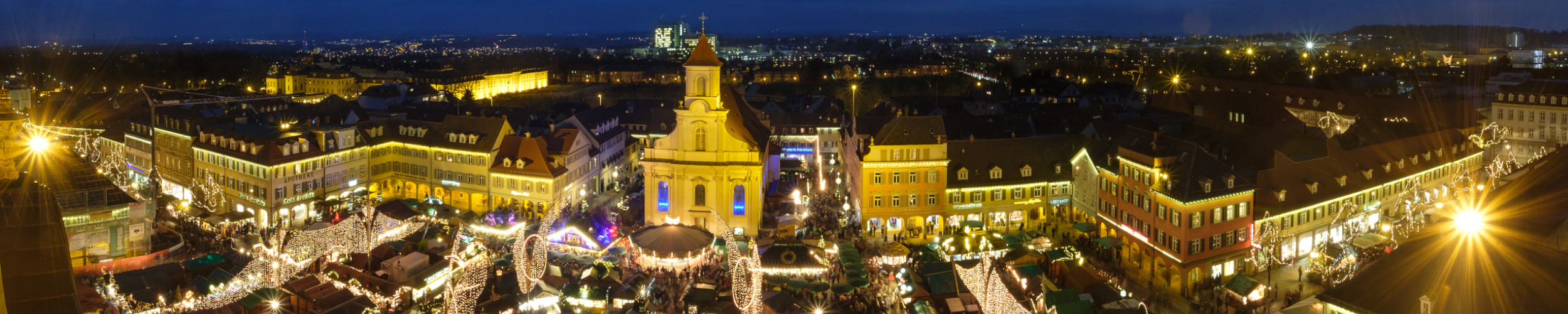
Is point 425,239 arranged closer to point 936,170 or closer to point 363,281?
point 363,281

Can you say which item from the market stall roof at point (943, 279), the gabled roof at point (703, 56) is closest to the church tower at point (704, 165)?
the gabled roof at point (703, 56)

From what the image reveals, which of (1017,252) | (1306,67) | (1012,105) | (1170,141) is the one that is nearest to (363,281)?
(1017,252)

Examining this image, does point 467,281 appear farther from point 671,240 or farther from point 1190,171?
point 1190,171

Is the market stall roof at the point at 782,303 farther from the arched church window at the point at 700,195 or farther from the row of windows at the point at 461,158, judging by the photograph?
the row of windows at the point at 461,158

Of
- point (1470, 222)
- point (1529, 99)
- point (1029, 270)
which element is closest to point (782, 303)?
point (1029, 270)

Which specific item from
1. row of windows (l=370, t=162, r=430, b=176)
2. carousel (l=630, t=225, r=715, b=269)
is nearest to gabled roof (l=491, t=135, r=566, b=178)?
row of windows (l=370, t=162, r=430, b=176)

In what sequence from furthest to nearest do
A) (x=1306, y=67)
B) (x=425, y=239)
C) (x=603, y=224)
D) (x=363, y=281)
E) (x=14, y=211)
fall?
(x=1306, y=67)
(x=603, y=224)
(x=425, y=239)
(x=363, y=281)
(x=14, y=211)
